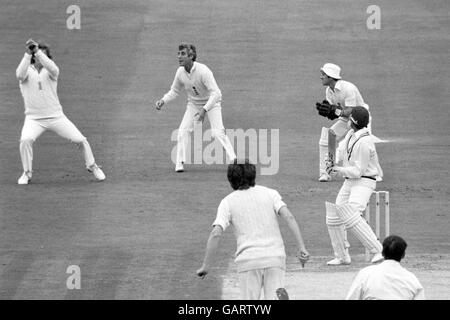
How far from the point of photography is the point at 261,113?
84.2ft

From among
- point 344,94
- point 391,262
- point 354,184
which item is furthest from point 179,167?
point 391,262

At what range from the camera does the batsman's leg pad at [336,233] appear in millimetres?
16203

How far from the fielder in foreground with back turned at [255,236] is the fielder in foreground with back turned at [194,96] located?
880cm

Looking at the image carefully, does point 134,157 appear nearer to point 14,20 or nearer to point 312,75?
point 312,75

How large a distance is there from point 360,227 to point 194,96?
267 inches

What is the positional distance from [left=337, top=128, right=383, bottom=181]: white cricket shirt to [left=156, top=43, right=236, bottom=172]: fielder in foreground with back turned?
552 cm

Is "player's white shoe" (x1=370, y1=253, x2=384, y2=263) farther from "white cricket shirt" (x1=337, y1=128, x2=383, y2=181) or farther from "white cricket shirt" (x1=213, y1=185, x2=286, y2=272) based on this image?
"white cricket shirt" (x1=213, y1=185, x2=286, y2=272)

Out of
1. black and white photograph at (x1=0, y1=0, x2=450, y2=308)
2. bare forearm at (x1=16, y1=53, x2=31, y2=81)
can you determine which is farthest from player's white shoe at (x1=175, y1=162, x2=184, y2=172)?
bare forearm at (x1=16, y1=53, x2=31, y2=81)

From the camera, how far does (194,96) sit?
72.1 feet

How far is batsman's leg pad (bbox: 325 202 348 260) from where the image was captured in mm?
16203

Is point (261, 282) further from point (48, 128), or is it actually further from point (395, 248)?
point (48, 128)

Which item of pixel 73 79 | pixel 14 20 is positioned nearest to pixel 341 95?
pixel 73 79

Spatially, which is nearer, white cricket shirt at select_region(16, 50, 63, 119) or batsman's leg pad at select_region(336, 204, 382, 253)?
batsman's leg pad at select_region(336, 204, 382, 253)

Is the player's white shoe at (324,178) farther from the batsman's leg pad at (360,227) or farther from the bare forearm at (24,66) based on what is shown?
the batsman's leg pad at (360,227)
